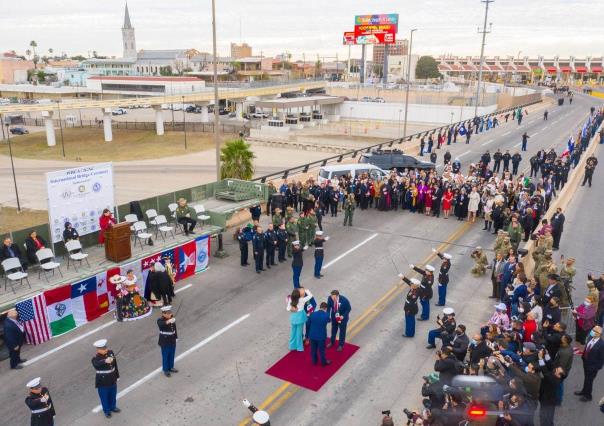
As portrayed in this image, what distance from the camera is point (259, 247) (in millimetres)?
15570

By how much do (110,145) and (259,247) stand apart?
165 ft

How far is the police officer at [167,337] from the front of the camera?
987 centimetres

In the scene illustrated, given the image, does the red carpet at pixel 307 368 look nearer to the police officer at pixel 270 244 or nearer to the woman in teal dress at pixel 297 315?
the woman in teal dress at pixel 297 315

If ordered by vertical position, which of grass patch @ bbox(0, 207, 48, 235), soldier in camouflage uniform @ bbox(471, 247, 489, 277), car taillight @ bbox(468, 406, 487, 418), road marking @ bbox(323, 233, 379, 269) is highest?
car taillight @ bbox(468, 406, 487, 418)

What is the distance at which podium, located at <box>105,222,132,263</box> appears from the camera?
44.2 ft

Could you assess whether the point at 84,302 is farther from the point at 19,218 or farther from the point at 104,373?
the point at 19,218

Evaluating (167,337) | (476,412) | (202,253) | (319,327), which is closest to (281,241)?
(202,253)

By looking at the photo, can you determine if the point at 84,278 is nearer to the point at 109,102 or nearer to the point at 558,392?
the point at 558,392

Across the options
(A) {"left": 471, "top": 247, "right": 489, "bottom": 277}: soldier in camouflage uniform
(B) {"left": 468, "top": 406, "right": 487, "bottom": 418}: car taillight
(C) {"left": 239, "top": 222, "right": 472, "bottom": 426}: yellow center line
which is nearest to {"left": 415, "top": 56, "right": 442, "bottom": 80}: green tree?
(C) {"left": 239, "top": 222, "right": 472, "bottom": 426}: yellow center line

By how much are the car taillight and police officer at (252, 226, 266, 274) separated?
9.09m

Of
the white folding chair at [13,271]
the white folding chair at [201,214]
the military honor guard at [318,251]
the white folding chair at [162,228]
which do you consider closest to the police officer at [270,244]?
the military honor guard at [318,251]

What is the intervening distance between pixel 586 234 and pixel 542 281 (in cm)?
848

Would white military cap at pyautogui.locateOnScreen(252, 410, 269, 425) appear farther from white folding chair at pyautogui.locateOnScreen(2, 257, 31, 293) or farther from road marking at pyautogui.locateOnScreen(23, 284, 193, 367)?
white folding chair at pyautogui.locateOnScreen(2, 257, 31, 293)

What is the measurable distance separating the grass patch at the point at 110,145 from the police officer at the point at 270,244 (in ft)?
128
